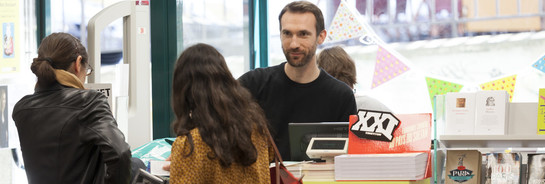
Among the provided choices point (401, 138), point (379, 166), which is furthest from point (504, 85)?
point (379, 166)

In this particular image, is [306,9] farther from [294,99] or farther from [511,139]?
[511,139]

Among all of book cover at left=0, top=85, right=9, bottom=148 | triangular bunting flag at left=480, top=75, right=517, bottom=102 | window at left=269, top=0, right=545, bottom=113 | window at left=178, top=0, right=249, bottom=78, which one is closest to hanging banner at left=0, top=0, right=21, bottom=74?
book cover at left=0, top=85, right=9, bottom=148

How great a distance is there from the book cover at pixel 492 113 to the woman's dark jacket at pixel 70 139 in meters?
1.73

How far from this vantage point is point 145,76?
530cm

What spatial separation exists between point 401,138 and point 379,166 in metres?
0.20

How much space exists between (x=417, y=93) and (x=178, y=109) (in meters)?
4.15

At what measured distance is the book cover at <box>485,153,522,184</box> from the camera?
11.5 feet

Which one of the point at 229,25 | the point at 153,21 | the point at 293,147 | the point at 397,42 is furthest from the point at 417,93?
the point at 293,147

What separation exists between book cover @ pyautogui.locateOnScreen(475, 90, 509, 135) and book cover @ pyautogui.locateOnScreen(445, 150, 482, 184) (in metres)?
0.21

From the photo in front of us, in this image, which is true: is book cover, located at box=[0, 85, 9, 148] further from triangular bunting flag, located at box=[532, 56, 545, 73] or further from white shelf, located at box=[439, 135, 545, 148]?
triangular bunting flag, located at box=[532, 56, 545, 73]

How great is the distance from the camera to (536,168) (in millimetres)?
3482

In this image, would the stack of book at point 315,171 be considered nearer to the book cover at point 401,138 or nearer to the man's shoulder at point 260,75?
the book cover at point 401,138

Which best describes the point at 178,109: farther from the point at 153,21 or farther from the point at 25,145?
the point at 153,21

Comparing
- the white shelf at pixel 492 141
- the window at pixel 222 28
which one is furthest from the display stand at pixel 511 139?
the window at pixel 222 28
